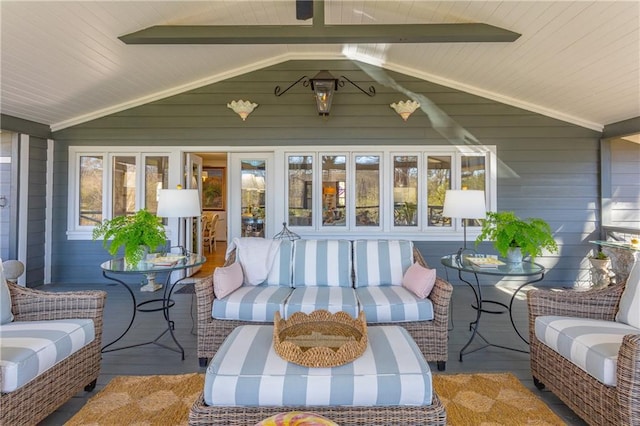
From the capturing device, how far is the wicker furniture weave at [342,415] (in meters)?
1.53

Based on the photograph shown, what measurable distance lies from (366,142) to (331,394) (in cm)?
401

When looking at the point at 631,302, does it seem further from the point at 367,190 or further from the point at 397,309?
the point at 367,190

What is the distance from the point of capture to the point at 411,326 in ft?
8.48

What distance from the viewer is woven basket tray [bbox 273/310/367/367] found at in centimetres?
167

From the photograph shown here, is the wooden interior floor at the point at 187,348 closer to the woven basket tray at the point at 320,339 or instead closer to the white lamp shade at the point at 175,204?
the woven basket tray at the point at 320,339

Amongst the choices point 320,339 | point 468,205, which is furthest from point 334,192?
point 320,339

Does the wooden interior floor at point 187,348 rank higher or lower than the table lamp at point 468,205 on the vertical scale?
lower

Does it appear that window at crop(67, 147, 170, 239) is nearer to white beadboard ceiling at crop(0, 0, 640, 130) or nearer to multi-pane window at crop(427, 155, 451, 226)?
white beadboard ceiling at crop(0, 0, 640, 130)

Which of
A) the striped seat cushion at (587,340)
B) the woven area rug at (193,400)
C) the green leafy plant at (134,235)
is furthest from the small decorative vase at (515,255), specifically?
→ the green leafy plant at (134,235)

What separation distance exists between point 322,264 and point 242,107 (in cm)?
287

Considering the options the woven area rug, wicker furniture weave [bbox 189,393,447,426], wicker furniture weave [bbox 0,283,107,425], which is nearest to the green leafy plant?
wicker furniture weave [bbox 0,283,107,425]

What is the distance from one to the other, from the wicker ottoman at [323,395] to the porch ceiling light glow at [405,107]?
13.0 ft

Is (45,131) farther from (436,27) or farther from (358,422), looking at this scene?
(358,422)

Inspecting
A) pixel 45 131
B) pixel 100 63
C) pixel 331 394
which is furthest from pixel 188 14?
pixel 331 394
